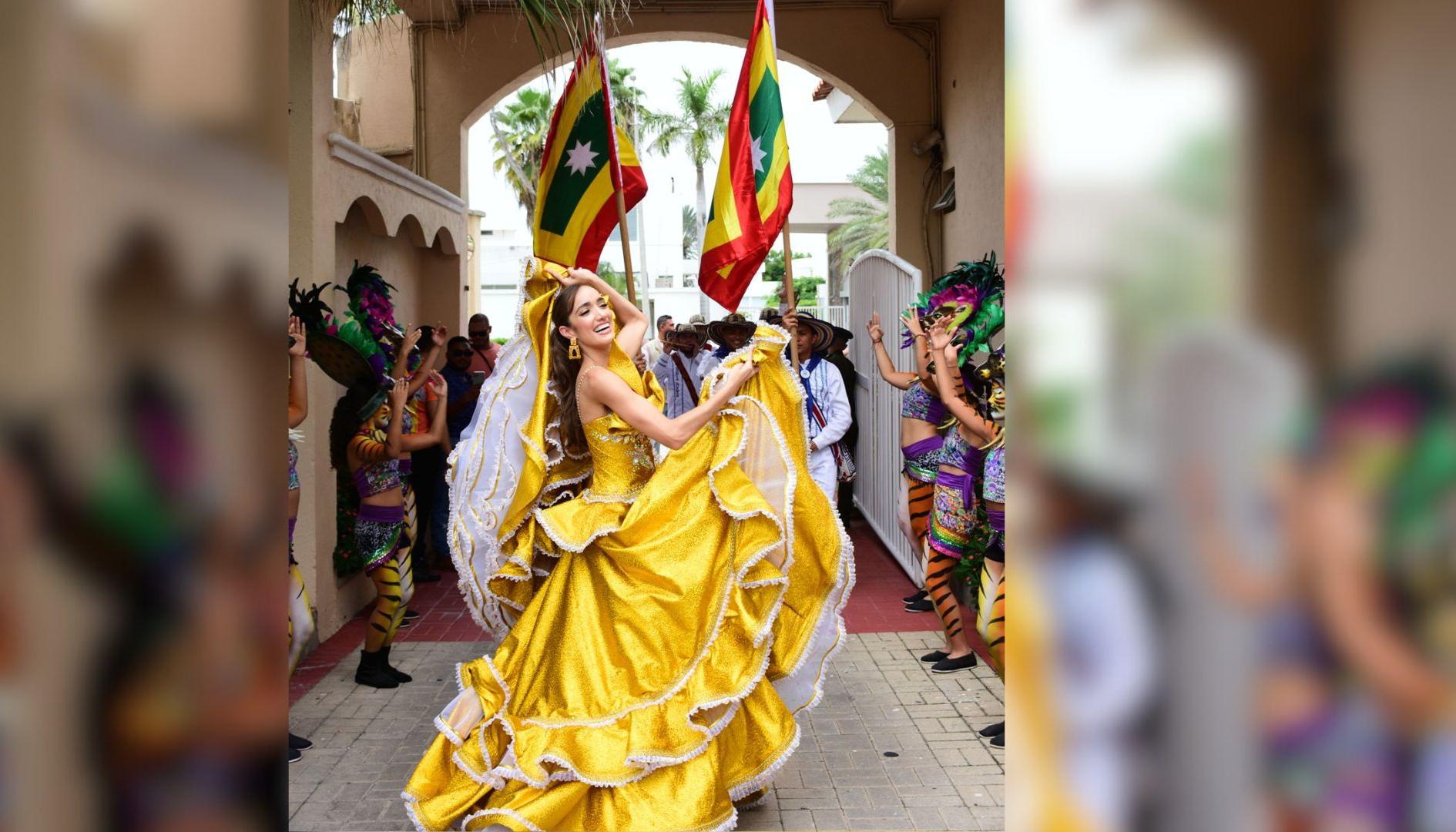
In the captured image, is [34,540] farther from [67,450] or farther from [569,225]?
[569,225]

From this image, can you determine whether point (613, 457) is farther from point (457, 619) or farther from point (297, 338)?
point (457, 619)

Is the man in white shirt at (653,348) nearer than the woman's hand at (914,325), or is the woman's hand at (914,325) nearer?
the man in white shirt at (653,348)

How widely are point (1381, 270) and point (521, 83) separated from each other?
11.1 metres

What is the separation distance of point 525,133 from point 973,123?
36152 mm

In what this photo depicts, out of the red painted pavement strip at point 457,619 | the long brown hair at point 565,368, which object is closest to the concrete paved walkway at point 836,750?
the red painted pavement strip at point 457,619

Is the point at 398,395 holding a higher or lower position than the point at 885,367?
lower

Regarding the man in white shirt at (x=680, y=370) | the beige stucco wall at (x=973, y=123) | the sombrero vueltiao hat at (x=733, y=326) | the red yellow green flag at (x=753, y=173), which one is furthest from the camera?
the man in white shirt at (x=680, y=370)

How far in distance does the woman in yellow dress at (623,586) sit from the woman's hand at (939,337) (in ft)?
4.07

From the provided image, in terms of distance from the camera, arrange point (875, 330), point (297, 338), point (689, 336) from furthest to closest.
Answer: point (689, 336)
point (875, 330)
point (297, 338)

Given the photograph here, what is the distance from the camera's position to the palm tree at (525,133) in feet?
136

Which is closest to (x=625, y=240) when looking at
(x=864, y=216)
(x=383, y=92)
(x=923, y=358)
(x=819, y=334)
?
(x=923, y=358)

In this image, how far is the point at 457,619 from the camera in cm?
739

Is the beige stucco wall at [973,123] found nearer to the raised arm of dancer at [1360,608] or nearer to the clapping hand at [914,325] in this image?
the clapping hand at [914,325]

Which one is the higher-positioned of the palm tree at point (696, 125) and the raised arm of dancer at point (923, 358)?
the palm tree at point (696, 125)
